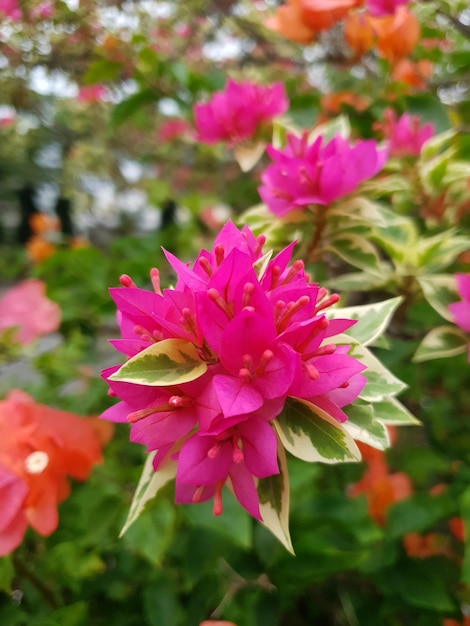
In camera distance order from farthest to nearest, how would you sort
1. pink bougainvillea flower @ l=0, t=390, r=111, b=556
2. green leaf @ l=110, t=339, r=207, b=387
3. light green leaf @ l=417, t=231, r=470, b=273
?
light green leaf @ l=417, t=231, r=470, b=273 < pink bougainvillea flower @ l=0, t=390, r=111, b=556 < green leaf @ l=110, t=339, r=207, b=387

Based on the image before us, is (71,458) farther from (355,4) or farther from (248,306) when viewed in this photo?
(355,4)

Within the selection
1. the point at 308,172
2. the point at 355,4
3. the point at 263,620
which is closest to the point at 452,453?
the point at 263,620

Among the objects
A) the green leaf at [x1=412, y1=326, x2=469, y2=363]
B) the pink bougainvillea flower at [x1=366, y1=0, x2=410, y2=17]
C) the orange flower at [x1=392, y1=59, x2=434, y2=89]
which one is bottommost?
the green leaf at [x1=412, y1=326, x2=469, y2=363]

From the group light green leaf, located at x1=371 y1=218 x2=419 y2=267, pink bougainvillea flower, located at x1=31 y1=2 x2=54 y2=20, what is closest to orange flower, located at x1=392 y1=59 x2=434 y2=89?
light green leaf, located at x1=371 y1=218 x2=419 y2=267

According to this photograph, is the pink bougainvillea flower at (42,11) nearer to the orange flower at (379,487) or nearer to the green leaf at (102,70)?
the green leaf at (102,70)

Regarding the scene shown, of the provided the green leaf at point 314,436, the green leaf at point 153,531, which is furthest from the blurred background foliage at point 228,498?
the green leaf at point 314,436

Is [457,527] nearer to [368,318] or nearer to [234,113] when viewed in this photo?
[368,318]

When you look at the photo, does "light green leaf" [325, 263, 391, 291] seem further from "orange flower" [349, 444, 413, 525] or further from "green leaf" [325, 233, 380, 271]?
"orange flower" [349, 444, 413, 525]

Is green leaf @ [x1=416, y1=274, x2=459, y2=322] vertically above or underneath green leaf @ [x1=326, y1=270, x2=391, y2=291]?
above
